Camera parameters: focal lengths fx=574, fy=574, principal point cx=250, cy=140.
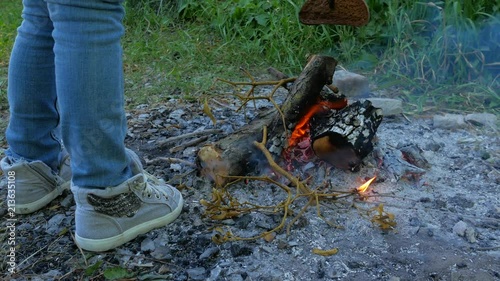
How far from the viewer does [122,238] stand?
1.93 m

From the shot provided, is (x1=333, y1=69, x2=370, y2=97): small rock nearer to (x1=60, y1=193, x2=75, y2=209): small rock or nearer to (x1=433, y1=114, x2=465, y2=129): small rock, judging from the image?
(x1=433, y1=114, x2=465, y2=129): small rock

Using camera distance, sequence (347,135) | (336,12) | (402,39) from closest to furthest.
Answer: (336,12) < (347,135) < (402,39)

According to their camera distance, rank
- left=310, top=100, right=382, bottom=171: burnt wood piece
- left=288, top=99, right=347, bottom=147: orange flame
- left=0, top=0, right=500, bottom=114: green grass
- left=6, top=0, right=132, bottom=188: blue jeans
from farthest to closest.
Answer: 1. left=0, top=0, right=500, bottom=114: green grass
2. left=288, top=99, right=347, bottom=147: orange flame
3. left=310, top=100, right=382, bottom=171: burnt wood piece
4. left=6, top=0, right=132, bottom=188: blue jeans

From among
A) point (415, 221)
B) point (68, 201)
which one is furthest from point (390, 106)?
point (68, 201)

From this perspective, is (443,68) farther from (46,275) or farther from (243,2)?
(46,275)

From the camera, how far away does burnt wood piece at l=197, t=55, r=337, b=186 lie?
232 centimetres

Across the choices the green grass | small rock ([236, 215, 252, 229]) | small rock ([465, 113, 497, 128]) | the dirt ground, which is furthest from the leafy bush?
small rock ([236, 215, 252, 229])

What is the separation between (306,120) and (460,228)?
783mm

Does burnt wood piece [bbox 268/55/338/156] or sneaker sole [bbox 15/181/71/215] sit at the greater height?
burnt wood piece [bbox 268/55/338/156]

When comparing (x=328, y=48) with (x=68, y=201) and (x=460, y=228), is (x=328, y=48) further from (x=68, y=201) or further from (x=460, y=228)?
(x=68, y=201)

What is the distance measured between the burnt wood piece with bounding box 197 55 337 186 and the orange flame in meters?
0.02

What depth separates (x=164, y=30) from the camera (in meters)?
4.73

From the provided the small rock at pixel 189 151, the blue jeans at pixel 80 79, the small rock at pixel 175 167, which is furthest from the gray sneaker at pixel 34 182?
the small rock at pixel 189 151

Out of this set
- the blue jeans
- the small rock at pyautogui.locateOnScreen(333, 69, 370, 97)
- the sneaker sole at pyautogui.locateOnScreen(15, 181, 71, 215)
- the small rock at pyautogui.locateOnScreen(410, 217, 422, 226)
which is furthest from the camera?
the small rock at pyautogui.locateOnScreen(333, 69, 370, 97)
